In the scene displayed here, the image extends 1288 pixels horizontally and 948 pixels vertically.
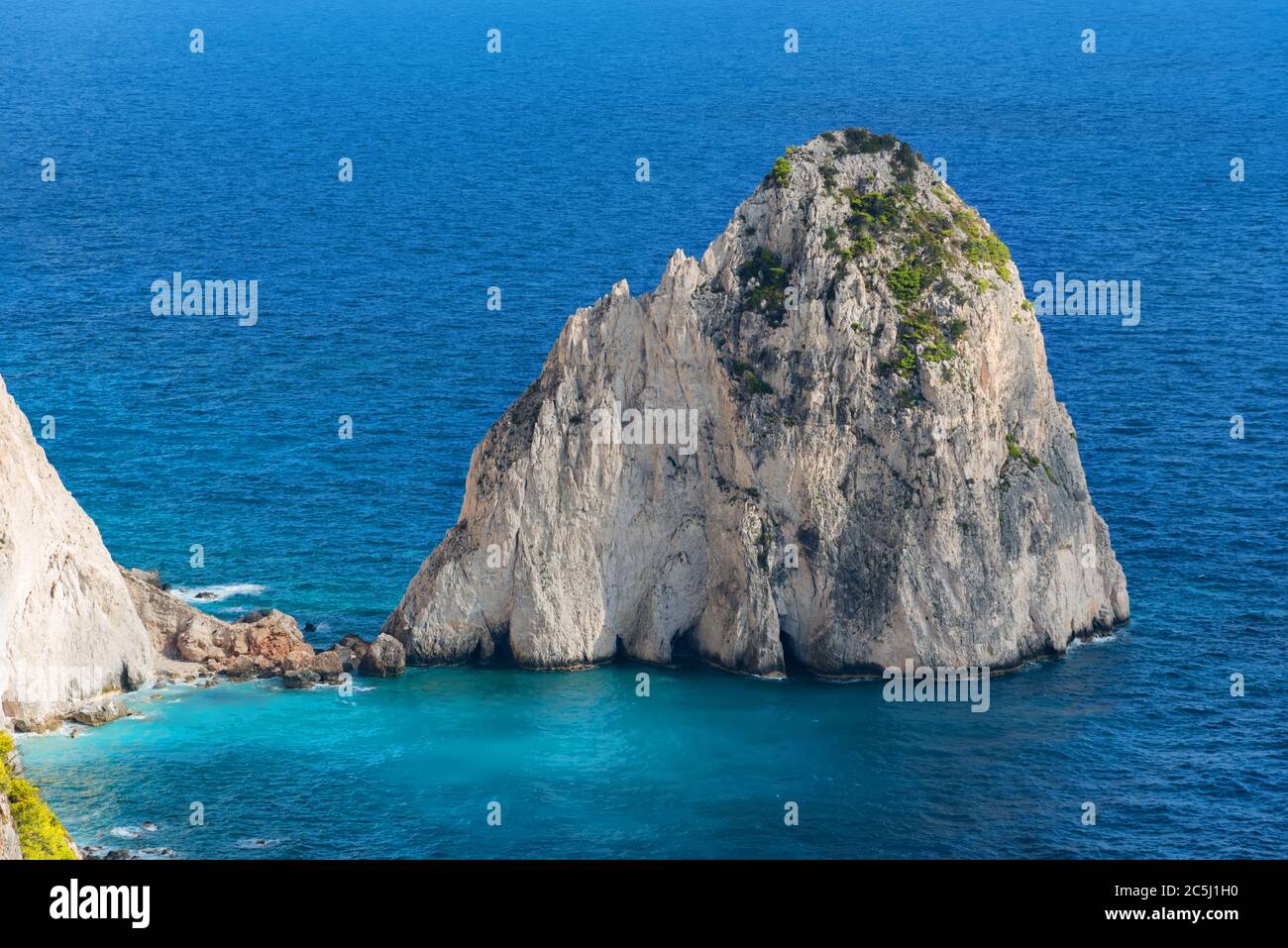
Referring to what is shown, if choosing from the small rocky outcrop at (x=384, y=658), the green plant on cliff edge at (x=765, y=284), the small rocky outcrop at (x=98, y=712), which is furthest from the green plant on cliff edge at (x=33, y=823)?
the green plant on cliff edge at (x=765, y=284)

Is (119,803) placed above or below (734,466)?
below

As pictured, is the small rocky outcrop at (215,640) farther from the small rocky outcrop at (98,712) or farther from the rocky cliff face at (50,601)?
the small rocky outcrop at (98,712)

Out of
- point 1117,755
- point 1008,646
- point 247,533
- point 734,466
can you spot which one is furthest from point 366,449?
point 1117,755

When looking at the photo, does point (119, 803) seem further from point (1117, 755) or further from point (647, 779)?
point (1117, 755)

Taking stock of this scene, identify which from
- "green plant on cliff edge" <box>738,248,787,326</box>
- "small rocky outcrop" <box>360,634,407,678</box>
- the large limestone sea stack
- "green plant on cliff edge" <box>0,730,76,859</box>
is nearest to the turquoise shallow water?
"small rocky outcrop" <box>360,634,407,678</box>

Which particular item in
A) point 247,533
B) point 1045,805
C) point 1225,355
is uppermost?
point 1225,355
